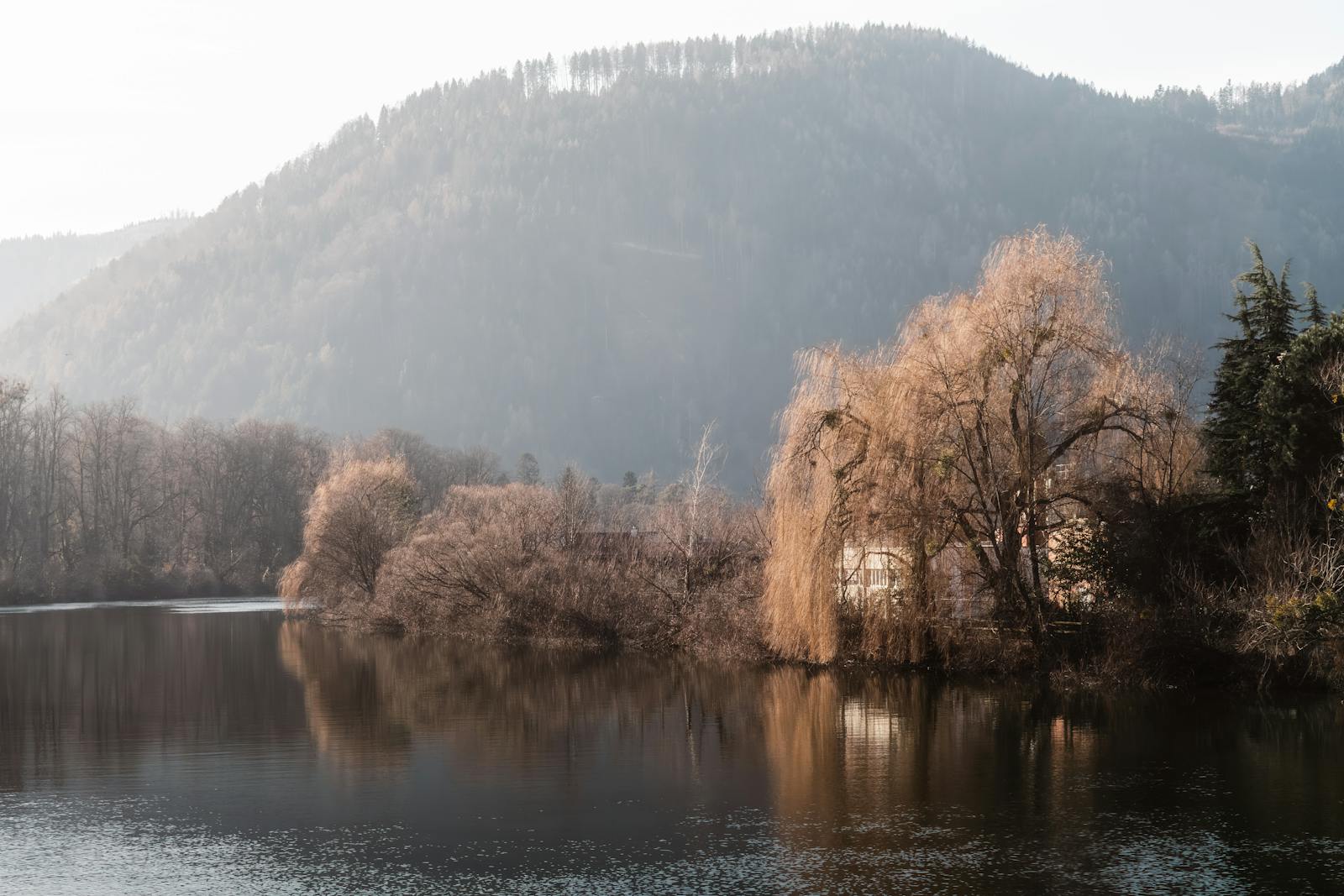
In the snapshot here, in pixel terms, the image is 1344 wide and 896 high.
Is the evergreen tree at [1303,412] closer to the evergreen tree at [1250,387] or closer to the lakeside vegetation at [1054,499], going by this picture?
the lakeside vegetation at [1054,499]

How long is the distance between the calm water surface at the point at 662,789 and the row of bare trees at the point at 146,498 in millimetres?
68921

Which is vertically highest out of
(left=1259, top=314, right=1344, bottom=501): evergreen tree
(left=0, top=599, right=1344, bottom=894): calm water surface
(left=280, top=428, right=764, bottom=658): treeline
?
(left=1259, top=314, right=1344, bottom=501): evergreen tree

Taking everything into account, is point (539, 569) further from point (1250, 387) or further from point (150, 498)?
point (150, 498)

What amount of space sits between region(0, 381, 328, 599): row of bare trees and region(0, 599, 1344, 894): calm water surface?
68921 millimetres

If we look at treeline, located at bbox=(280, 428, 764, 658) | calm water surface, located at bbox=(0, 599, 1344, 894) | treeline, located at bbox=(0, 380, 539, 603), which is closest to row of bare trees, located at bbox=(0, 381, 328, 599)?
treeline, located at bbox=(0, 380, 539, 603)

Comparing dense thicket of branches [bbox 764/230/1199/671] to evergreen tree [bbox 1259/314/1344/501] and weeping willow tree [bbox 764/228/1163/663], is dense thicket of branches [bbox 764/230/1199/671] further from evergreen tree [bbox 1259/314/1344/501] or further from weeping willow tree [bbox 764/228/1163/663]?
evergreen tree [bbox 1259/314/1344/501]

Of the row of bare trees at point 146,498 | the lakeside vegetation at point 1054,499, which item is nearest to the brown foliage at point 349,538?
the lakeside vegetation at point 1054,499

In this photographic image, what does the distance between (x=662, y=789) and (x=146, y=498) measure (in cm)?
10473

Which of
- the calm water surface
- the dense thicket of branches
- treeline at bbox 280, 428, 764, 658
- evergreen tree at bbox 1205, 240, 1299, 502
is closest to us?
the calm water surface

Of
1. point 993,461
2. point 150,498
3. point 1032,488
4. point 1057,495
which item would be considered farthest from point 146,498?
point 1057,495

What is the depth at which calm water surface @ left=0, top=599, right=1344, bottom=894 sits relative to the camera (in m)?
17.8

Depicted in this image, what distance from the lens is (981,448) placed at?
122 ft

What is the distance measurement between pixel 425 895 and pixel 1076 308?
87.4 ft

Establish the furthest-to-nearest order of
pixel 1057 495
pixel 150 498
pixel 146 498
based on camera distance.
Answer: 1. pixel 150 498
2. pixel 146 498
3. pixel 1057 495
